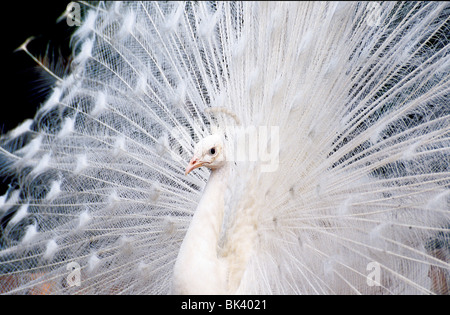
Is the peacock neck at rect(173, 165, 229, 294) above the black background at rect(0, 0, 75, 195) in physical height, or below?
below

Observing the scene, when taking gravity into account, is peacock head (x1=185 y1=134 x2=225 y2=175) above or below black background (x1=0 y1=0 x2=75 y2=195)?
below

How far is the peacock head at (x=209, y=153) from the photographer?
1.77 metres

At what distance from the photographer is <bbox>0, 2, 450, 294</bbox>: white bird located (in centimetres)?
175


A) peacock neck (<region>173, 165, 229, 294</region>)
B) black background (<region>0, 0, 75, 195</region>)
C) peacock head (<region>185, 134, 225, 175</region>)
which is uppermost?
black background (<region>0, 0, 75, 195</region>)

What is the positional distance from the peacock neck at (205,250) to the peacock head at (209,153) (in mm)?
51

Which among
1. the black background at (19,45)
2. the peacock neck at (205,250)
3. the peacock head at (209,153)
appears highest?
the black background at (19,45)

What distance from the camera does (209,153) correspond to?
70.8 inches

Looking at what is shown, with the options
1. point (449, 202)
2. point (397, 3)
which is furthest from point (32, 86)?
point (449, 202)

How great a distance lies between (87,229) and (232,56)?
1.05 metres

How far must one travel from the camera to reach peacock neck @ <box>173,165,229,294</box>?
1.66 metres

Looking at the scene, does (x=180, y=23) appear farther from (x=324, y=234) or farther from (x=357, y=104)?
(x=324, y=234)

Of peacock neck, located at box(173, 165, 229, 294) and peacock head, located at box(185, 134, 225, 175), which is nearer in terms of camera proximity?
peacock neck, located at box(173, 165, 229, 294)

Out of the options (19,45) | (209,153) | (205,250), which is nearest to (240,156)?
(209,153)

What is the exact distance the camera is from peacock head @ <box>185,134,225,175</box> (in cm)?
177
